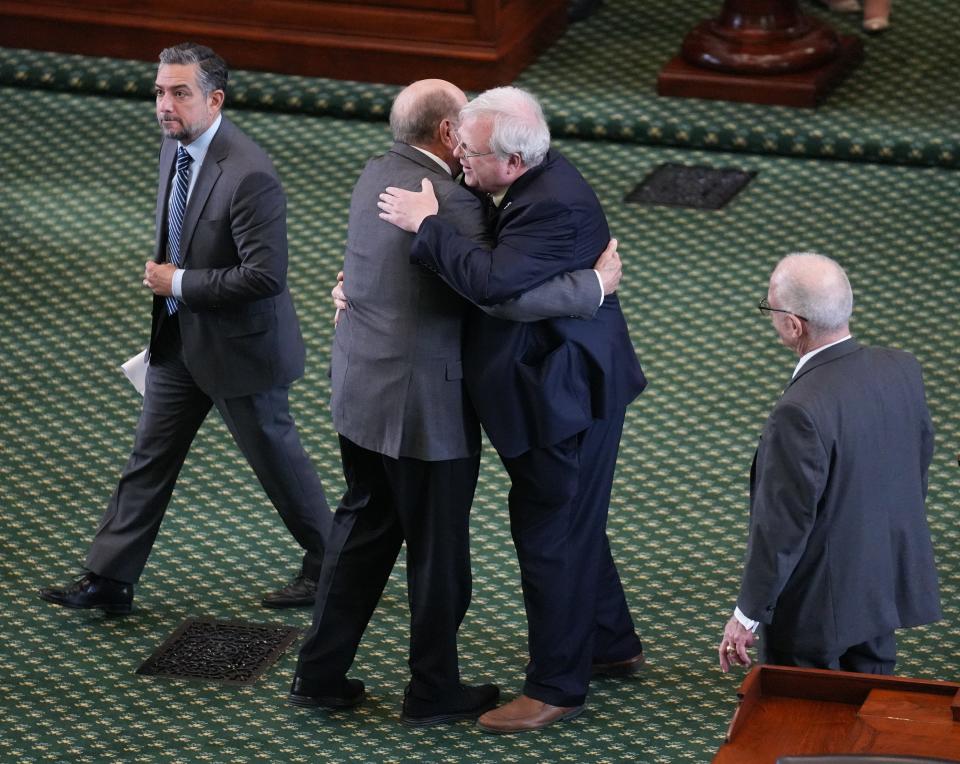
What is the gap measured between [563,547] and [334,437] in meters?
2.05

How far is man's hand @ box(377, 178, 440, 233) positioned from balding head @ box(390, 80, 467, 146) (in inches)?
5.1

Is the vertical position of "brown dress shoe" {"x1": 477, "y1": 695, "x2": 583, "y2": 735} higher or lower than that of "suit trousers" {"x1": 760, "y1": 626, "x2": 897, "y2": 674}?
lower

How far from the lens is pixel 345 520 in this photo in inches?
182

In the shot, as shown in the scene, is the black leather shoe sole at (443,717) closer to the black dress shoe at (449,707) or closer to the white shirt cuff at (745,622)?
the black dress shoe at (449,707)

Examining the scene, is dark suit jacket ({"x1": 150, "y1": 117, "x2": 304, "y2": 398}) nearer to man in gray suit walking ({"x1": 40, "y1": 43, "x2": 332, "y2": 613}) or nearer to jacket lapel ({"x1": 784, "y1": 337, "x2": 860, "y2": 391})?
man in gray suit walking ({"x1": 40, "y1": 43, "x2": 332, "y2": 613})

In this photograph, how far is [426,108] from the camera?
168 inches

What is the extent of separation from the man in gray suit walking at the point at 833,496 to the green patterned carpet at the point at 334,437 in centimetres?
81

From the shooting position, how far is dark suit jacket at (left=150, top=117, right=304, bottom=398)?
Answer: 15.9 ft

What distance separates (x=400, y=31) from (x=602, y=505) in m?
5.24

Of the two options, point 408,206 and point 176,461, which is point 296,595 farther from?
point 408,206

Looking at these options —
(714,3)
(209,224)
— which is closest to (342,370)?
(209,224)

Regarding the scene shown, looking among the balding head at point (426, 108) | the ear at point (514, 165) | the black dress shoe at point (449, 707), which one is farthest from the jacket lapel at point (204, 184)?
Answer: the black dress shoe at point (449, 707)

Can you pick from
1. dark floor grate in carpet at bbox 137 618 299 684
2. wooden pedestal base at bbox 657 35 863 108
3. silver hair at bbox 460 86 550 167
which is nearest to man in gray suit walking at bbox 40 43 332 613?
dark floor grate in carpet at bbox 137 618 299 684

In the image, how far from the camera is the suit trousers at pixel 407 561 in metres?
4.45
